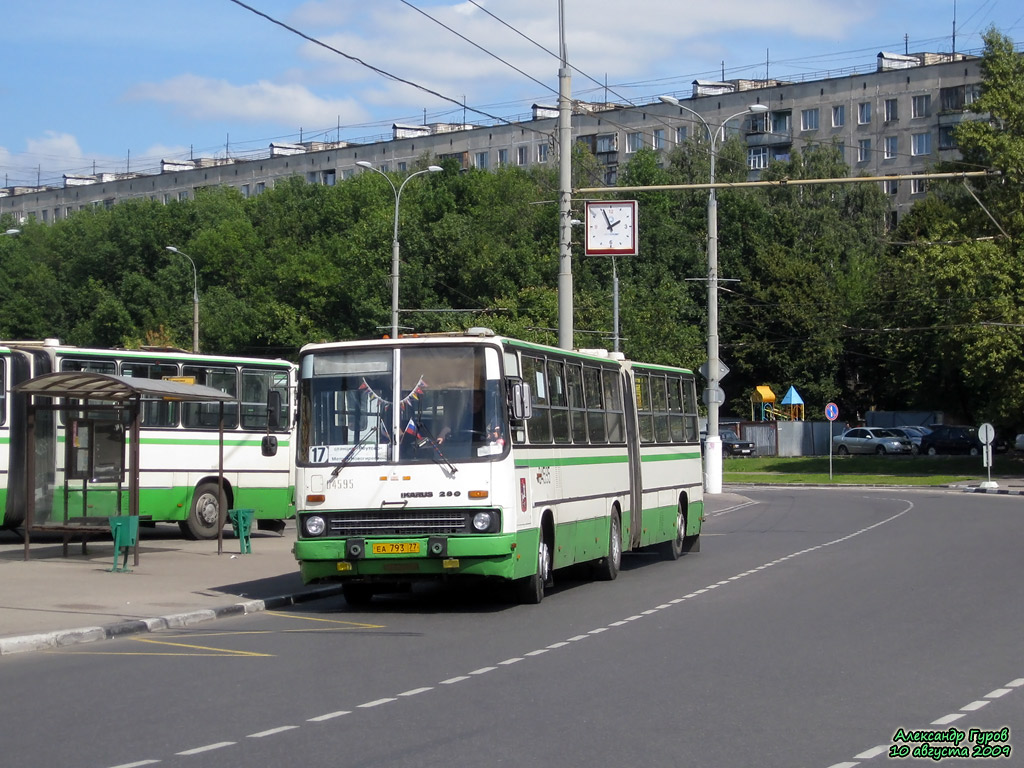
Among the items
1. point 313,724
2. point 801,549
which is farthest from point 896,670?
point 801,549

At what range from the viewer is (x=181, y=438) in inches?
1008

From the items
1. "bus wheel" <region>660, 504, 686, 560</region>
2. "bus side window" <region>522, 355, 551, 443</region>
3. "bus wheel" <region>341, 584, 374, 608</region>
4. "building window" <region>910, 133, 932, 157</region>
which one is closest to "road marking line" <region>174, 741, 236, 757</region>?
"bus side window" <region>522, 355, 551, 443</region>

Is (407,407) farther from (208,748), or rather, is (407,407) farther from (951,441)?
(951,441)

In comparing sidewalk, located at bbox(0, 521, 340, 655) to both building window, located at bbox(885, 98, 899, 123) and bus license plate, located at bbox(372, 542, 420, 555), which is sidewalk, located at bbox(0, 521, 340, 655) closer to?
bus license plate, located at bbox(372, 542, 420, 555)

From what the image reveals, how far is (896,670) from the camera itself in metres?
10.6

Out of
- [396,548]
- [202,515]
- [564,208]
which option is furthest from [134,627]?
[564,208]

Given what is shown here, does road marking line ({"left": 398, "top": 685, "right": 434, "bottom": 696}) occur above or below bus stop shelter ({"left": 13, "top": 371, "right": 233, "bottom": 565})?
below

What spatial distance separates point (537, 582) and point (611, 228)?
39.3ft

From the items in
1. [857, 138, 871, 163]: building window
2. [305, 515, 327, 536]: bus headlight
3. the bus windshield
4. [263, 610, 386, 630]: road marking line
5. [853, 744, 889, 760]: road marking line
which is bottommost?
[263, 610, 386, 630]: road marking line

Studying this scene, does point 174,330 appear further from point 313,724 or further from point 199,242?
point 313,724

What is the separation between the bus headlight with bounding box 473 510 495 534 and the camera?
14.7 meters

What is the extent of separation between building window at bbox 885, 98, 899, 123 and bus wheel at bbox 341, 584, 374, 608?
8007cm

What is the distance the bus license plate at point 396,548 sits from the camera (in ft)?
48.2

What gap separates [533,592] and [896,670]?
5.94m
